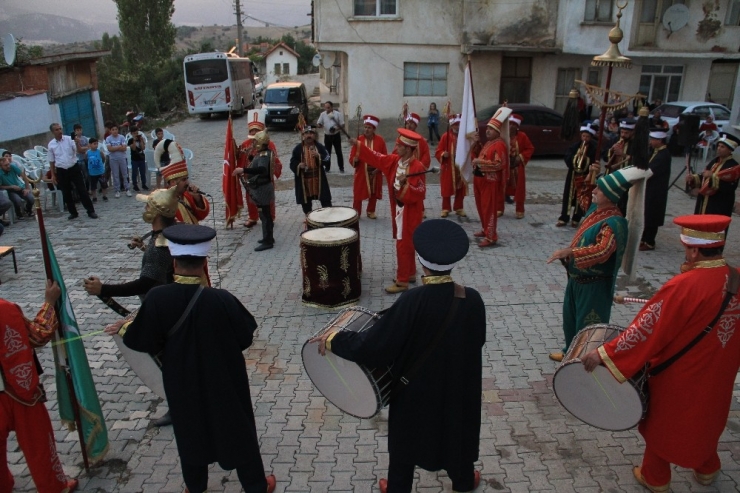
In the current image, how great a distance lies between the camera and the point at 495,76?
64.6 ft

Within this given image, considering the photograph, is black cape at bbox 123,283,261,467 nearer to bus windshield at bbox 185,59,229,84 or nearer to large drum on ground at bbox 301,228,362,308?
large drum on ground at bbox 301,228,362,308

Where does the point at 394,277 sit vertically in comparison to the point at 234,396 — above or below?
below

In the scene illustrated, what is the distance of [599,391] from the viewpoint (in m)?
3.68

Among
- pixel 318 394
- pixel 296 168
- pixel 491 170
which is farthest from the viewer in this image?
pixel 296 168

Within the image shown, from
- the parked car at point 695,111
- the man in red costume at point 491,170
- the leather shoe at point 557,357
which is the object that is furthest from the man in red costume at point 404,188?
the parked car at point 695,111

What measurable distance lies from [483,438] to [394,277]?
355 centimetres

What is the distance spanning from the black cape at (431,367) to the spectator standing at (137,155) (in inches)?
434

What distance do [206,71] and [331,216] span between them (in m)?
22.4

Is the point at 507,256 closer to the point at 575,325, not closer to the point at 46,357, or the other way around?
the point at 575,325

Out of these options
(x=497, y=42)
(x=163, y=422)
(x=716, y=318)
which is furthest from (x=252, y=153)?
(x=497, y=42)

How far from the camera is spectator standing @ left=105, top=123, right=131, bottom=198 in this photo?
12391mm

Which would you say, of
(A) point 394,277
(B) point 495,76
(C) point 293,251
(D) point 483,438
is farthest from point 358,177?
(B) point 495,76

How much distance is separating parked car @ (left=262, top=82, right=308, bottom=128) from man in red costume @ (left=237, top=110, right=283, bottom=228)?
1338cm

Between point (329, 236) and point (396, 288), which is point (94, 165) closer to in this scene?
point (329, 236)
